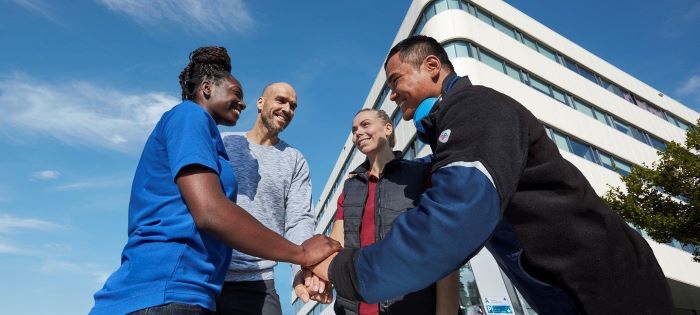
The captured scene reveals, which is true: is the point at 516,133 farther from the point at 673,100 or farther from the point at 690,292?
the point at 673,100

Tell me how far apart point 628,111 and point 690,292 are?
10721 mm

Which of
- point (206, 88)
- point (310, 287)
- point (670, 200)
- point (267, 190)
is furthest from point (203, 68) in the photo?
point (670, 200)

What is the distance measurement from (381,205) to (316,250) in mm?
1138

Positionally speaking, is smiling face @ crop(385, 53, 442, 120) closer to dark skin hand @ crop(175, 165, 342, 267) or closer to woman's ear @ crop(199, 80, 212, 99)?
woman's ear @ crop(199, 80, 212, 99)

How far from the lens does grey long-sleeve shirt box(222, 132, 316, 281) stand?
259 centimetres

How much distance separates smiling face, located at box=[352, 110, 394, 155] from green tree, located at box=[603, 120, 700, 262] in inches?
477

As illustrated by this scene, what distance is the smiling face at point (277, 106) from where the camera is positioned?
3182 millimetres

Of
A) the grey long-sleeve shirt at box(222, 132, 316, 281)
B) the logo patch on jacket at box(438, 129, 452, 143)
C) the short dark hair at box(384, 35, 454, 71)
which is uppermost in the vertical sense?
the short dark hair at box(384, 35, 454, 71)

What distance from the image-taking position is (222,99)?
2.09 metres

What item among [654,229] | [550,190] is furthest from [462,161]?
[654,229]

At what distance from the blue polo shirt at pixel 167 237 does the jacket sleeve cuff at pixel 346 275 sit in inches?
19.7

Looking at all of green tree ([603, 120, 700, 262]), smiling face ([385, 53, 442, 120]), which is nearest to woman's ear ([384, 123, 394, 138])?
smiling face ([385, 53, 442, 120])

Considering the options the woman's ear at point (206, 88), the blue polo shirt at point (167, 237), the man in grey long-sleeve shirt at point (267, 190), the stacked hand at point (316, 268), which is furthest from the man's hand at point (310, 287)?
the woman's ear at point (206, 88)

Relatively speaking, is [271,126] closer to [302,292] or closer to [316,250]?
[302,292]
